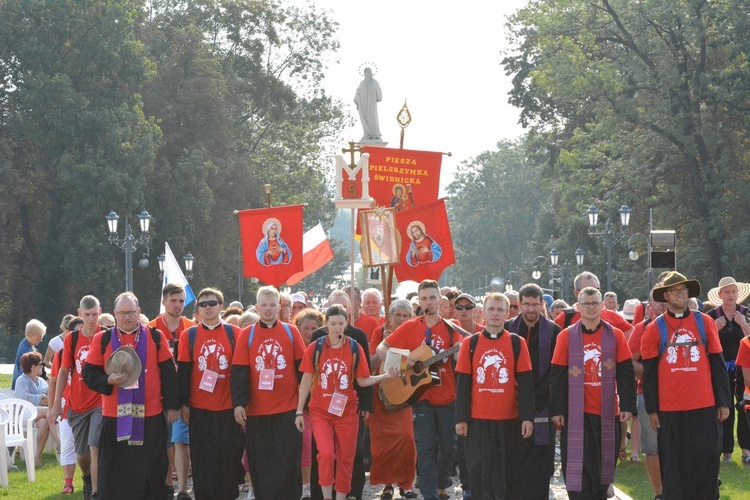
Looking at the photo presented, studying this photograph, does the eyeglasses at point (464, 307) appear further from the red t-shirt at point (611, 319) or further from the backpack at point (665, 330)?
the backpack at point (665, 330)

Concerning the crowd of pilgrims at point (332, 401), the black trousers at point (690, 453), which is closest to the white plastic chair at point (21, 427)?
the crowd of pilgrims at point (332, 401)

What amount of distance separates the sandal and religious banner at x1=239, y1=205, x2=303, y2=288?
514cm

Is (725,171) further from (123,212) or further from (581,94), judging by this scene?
(123,212)

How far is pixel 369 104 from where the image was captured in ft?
69.6

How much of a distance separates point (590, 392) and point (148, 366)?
357 centimetres

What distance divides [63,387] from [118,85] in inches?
1534

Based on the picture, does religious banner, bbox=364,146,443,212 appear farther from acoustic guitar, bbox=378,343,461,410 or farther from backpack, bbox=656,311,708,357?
backpack, bbox=656,311,708,357

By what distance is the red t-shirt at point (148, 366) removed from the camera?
33.7 ft

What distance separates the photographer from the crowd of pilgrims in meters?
10.1

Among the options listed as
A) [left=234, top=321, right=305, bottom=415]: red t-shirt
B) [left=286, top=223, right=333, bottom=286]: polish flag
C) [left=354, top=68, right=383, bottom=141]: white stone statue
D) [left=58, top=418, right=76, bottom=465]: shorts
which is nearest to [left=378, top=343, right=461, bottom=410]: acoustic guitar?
[left=234, top=321, right=305, bottom=415]: red t-shirt

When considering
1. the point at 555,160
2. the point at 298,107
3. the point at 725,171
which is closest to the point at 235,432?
the point at 725,171

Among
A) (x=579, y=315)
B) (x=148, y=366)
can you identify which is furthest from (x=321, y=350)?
(x=579, y=315)

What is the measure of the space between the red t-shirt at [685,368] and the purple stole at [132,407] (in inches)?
160

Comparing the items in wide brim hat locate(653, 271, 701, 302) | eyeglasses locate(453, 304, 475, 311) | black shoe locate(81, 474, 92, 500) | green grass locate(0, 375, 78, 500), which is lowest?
green grass locate(0, 375, 78, 500)
